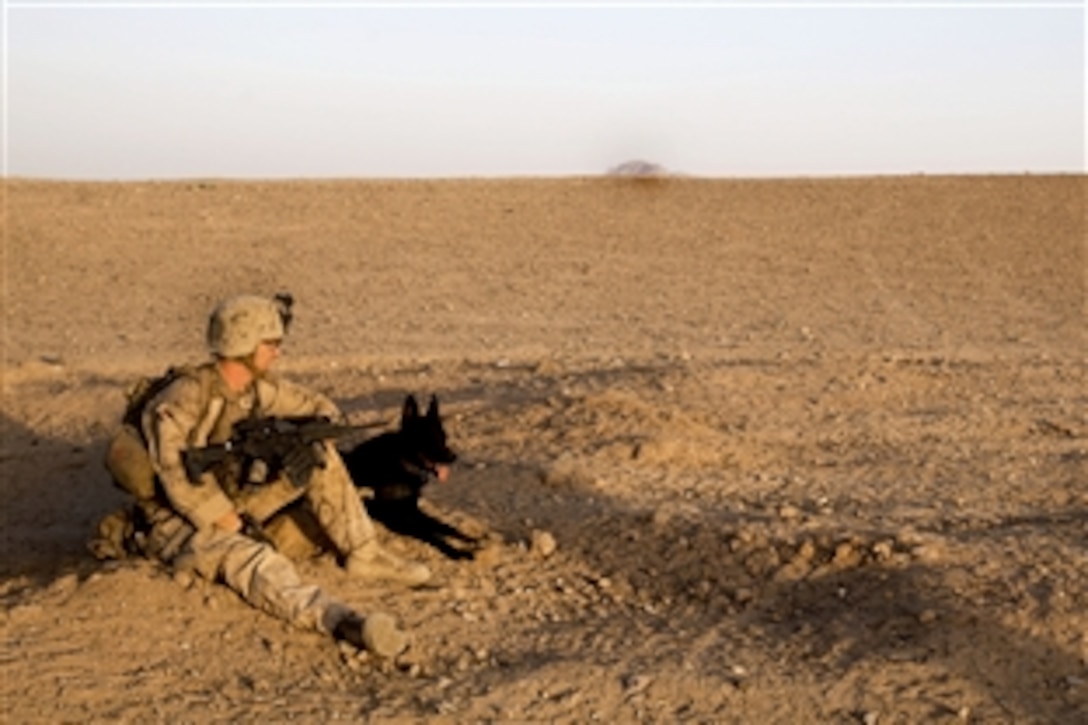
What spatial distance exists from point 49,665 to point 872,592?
10.2 ft

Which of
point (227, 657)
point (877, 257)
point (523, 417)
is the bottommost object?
point (227, 657)

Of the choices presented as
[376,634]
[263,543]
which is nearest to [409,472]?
[263,543]

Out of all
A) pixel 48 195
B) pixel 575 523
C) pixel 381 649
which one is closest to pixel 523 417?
pixel 575 523

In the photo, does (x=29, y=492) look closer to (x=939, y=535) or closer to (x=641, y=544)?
(x=641, y=544)

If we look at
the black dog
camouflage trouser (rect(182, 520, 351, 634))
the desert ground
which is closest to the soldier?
camouflage trouser (rect(182, 520, 351, 634))

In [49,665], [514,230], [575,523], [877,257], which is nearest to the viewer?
[49,665]

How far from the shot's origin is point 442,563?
21.4 feet

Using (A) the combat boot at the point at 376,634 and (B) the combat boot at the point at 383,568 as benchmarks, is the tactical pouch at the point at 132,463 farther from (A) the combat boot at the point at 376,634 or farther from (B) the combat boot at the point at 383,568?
(A) the combat boot at the point at 376,634

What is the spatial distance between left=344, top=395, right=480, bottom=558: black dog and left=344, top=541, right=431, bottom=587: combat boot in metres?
0.37

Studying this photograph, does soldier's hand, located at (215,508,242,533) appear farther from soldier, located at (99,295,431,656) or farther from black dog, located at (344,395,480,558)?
black dog, located at (344,395,480,558)

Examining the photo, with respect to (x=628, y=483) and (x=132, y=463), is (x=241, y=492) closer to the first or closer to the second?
(x=132, y=463)

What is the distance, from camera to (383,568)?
6168 mm

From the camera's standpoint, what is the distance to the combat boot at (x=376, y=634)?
522cm

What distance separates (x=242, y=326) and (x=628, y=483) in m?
2.55
